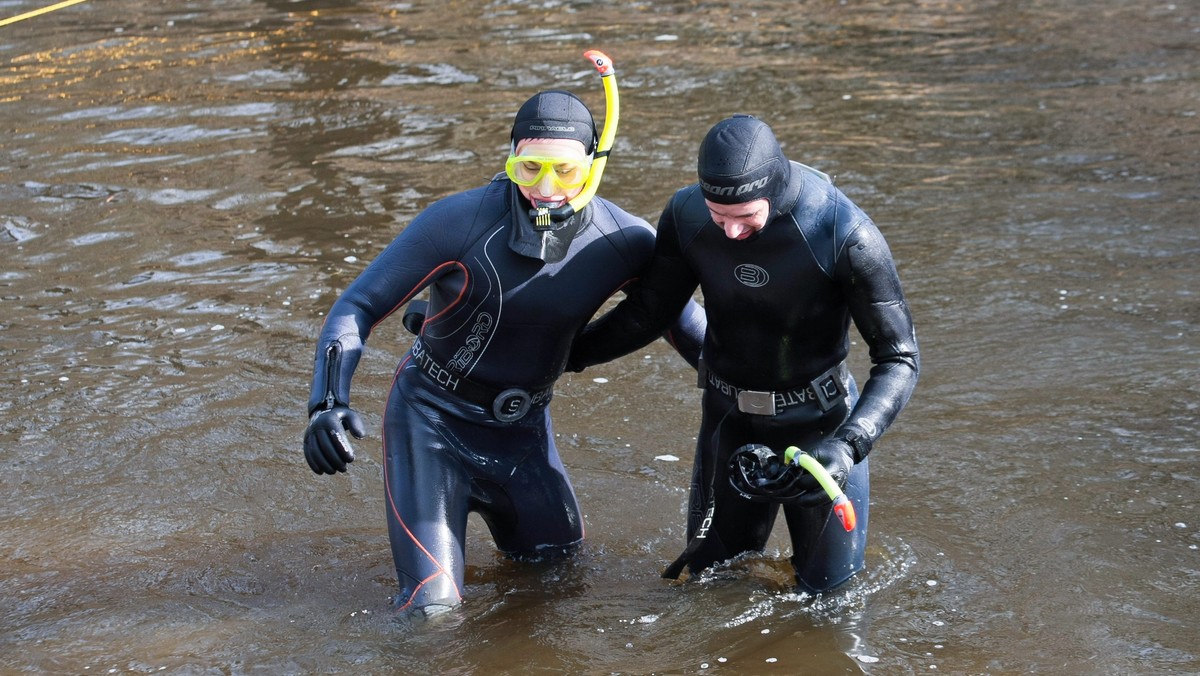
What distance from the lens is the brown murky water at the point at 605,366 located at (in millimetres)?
4496

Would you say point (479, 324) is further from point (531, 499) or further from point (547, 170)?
point (531, 499)

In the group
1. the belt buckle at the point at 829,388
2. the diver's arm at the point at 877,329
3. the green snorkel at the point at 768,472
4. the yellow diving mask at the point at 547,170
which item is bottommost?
the green snorkel at the point at 768,472

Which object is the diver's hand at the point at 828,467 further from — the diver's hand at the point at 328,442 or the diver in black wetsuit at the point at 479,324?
the diver's hand at the point at 328,442

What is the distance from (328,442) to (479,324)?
29.0 inches

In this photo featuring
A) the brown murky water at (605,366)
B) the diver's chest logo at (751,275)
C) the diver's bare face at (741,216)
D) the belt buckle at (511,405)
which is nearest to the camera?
the diver's bare face at (741,216)

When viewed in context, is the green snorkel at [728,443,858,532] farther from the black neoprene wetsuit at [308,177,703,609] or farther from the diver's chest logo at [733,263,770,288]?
the black neoprene wetsuit at [308,177,703,609]

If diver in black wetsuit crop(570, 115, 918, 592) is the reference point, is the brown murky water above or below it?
below

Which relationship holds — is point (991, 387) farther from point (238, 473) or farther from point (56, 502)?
point (56, 502)

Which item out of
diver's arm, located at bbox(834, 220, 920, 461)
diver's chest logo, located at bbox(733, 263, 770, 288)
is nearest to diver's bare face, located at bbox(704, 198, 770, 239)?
diver's chest logo, located at bbox(733, 263, 770, 288)

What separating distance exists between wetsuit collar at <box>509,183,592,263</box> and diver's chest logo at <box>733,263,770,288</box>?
602 mm

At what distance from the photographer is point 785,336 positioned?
4062mm

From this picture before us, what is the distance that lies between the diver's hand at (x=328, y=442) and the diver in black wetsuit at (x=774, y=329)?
1070mm

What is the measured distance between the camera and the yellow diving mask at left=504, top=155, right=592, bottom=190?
4082 millimetres

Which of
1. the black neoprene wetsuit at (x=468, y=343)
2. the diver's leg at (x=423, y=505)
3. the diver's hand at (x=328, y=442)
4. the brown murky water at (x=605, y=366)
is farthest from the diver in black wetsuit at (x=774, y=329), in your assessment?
the diver's hand at (x=328, y=442)
